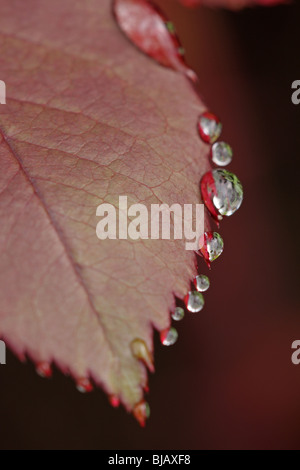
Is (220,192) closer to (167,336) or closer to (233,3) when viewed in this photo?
(167,336)

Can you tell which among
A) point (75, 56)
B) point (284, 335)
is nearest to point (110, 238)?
point (75, 56)

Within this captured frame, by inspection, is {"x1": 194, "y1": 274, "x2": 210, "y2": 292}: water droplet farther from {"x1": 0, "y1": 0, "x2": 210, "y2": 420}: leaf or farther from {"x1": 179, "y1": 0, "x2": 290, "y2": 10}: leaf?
{"x1": 179, "y1": 0, "x2": 290, "y2": 10}: leaf

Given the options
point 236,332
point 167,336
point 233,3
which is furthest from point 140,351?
point 236,332

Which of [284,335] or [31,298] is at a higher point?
[284,335]

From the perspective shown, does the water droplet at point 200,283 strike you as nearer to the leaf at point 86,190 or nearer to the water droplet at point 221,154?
the leaf at point 86,190

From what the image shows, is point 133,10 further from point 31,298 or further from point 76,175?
point 31,298

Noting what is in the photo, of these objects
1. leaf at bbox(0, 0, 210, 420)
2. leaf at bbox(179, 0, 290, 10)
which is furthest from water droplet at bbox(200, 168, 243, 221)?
leaf at bbox(179, 0, 290, 10)
